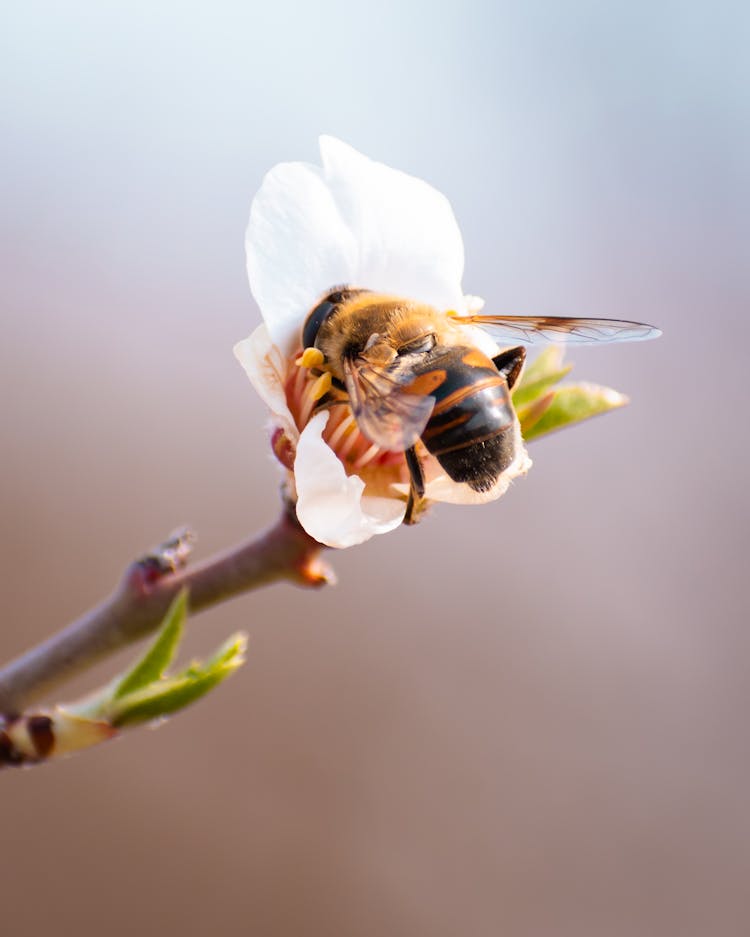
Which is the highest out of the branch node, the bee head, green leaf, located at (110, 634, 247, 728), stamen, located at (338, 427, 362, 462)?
the bee head

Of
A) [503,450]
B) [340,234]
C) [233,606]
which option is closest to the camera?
[503,450]

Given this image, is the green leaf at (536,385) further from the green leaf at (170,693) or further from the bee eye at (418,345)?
the green leaf at (170,693)

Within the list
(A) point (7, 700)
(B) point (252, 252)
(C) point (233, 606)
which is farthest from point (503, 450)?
(C) point (233, 606)

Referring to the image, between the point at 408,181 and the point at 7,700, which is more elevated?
the point at 408,181

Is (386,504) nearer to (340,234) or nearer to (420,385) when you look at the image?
(420,385)

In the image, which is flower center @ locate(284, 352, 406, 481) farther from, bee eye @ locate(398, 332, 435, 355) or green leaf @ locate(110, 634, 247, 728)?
green leaf @ locate(110, 634, 247, 728)

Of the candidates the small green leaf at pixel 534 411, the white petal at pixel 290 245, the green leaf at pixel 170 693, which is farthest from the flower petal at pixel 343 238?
the green leaf at pixel 170 693

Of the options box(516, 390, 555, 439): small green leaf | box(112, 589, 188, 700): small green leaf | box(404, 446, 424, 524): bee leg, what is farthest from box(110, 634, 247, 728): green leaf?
box(516, 390, 555, 439): small green leaf
